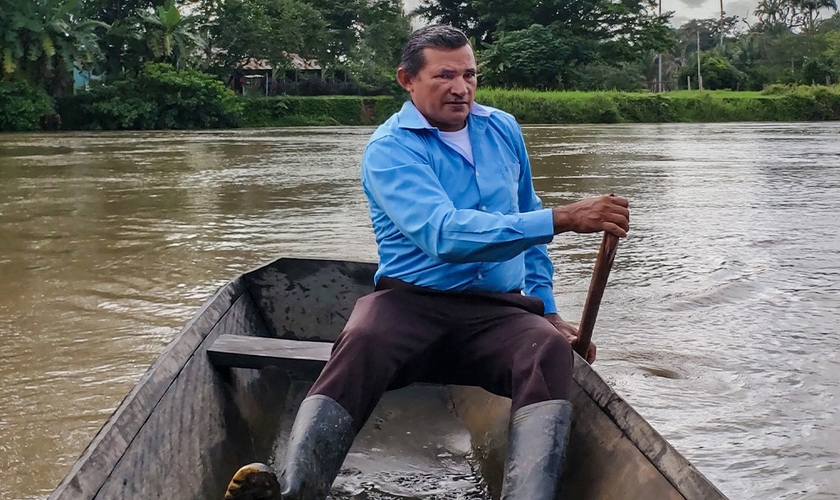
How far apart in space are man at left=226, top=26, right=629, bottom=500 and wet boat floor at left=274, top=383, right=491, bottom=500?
37cm

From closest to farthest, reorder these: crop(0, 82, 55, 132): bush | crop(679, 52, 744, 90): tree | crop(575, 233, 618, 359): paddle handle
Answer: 1. crop(575, 233, 618, 359): paddle handle
2. crop(0, 82, 55, 132): bush
3. crop(679, 52, 744, 90): tree

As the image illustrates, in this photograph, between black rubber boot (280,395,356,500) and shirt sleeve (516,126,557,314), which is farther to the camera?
shirt sleeve (516,126,557,314)

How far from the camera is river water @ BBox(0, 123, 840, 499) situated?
3.45m

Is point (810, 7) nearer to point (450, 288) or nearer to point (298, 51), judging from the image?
point (298, 51)

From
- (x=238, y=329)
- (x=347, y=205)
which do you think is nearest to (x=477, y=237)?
(x=238, y=329)

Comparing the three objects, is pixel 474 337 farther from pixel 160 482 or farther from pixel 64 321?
pixel 64 321

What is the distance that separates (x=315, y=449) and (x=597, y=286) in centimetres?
90

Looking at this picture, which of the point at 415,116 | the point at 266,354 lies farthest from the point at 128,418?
the point at 415,116

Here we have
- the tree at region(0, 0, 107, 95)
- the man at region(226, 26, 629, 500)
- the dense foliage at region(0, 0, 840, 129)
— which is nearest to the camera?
the man at region(226, 26, 629, 500)

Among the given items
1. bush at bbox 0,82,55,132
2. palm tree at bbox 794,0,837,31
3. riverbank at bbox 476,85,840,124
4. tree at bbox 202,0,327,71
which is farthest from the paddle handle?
palm tree at bbox 794,0,837,31

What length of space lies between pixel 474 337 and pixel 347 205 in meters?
7.27

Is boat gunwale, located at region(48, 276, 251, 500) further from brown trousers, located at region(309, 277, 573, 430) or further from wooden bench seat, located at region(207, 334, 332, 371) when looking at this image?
brown trousers, located at region(309, 277, 573, 430)

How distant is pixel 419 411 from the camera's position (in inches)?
128

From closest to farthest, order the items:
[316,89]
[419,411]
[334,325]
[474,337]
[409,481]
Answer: [474,337]
[409,481]
[419,411]
[334,325]
[316,89]
